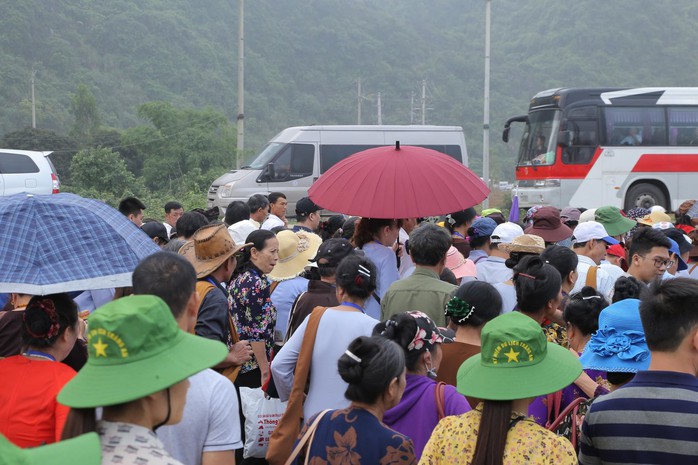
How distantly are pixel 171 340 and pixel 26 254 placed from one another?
5.01 ft

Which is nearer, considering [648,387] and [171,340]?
[171,340]

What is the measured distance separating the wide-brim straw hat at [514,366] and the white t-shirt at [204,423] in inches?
35.5

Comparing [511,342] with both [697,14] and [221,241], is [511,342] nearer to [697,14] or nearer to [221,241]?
[221,241]

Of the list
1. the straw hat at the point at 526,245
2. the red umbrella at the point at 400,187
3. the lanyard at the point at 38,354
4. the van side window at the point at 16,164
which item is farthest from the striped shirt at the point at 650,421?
the van side window at the point at 16,164

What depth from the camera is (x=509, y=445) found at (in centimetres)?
279

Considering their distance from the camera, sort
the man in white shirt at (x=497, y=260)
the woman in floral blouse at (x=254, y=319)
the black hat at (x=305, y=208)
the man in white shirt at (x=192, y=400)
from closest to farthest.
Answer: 1. the man in white shirt at (x=192, y=400)
2. the woman in floral blouse at (x=254, y=319)
3. the man in white shirt at (x=497, y=260)
4. the black hat at (x=305, y=208)

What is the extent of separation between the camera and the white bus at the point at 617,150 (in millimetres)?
21797

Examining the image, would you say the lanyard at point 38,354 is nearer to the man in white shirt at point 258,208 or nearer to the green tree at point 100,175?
the man in white shirt at point 258,208

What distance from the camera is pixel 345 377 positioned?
314 cm

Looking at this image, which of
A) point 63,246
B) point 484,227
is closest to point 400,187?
point 484,227

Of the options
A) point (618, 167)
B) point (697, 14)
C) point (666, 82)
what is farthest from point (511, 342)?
point (697, 14)

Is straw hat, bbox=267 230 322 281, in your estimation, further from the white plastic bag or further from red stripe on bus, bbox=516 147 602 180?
red stripe on bus, bbox=516 147 602 180

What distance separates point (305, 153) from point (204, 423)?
1914 cm

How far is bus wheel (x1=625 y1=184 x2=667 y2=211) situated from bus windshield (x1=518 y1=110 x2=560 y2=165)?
223 centimetres
